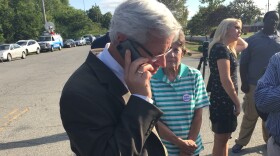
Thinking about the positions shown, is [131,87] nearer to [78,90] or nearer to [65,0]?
[78,90]

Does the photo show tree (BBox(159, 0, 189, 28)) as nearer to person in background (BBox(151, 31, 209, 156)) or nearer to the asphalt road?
the asphalt road

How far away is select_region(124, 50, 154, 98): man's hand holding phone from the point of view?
153 centimetres

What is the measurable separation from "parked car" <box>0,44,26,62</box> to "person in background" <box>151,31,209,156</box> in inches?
1005

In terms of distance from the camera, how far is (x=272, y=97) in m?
2.25

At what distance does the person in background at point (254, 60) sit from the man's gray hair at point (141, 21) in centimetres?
329

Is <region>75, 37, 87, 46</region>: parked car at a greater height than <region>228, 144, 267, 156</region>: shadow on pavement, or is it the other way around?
<region>228, 144, 267, 156</region>: shadow on pavement

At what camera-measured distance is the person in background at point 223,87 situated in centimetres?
358

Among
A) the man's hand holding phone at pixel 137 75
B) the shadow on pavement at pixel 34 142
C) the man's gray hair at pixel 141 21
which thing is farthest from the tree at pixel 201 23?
the man's hand holding phone at pixel 137 75

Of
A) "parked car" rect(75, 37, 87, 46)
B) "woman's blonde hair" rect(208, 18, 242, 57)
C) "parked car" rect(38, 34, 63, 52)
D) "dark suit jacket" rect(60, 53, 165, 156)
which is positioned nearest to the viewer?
"dark suit jacket" rect(60, 53, 165, 156)

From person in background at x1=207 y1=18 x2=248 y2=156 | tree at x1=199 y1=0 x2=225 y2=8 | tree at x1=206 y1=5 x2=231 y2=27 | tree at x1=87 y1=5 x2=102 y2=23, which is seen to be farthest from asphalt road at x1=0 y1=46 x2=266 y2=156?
tree at x1=87 y1=5 x2=102 y2=23

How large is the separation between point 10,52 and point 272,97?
2749 cm

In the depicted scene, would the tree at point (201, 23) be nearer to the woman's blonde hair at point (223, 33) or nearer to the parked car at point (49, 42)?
the parked car at point (49, 42)

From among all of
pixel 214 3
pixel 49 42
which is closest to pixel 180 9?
pixel 214 3

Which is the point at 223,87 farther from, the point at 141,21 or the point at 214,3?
the point at 214,3
